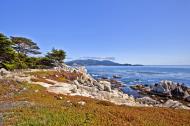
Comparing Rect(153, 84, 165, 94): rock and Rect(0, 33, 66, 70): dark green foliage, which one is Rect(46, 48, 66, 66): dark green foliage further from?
Rect(153, 84, 165, 94): rock

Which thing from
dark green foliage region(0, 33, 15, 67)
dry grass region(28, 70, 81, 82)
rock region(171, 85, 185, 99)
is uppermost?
dark green foliage region(0, 33, 15, 67)

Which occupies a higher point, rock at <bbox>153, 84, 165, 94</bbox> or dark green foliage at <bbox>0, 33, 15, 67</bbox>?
dark green foliage at <bbox>0, 33, 15, 67</bbox>

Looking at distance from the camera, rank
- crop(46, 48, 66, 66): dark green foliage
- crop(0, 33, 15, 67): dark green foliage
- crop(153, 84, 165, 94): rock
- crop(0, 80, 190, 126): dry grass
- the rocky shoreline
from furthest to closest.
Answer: crop(46, 48, 66, 66): dark green foliage, crop(153, 84, 165, 94): rock, crop(0, 33, 15, 67): dark green foliage, the rocky shoreline, crop(0, 80, 190, 126): dry grass

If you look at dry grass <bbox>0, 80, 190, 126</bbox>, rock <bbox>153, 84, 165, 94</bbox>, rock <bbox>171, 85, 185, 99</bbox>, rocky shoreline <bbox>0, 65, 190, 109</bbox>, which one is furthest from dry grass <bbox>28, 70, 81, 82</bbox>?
dry grass <bbox>0, 80, 190, 126</bbox>

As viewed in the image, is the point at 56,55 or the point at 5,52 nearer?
the point at 5,52

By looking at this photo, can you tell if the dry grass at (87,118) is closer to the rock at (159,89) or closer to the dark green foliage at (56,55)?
the rock at (159,89)

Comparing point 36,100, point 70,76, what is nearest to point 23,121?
point 36,100

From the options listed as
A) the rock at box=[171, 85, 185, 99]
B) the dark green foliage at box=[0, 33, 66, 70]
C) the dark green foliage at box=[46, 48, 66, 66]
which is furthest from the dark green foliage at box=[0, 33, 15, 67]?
the rock at box=[171, 85, 185, 99]

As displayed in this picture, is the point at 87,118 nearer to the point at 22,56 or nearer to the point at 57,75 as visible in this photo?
the point at 57,75

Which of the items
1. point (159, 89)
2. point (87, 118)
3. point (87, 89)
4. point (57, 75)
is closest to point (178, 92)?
point (159, 89)

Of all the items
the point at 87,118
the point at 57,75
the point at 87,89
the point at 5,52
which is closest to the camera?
the point at 87,118

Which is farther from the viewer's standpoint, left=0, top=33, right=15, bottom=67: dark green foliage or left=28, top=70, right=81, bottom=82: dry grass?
left=0, top=33, right=15, bottom=67: dark green foliage

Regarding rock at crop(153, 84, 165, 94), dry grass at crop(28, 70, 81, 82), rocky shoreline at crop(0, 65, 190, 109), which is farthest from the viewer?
rock at crop(153, 84, 165, 94)

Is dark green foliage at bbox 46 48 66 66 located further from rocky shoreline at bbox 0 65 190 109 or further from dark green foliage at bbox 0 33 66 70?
rocky shoreline at bbox 0 65 190 109
